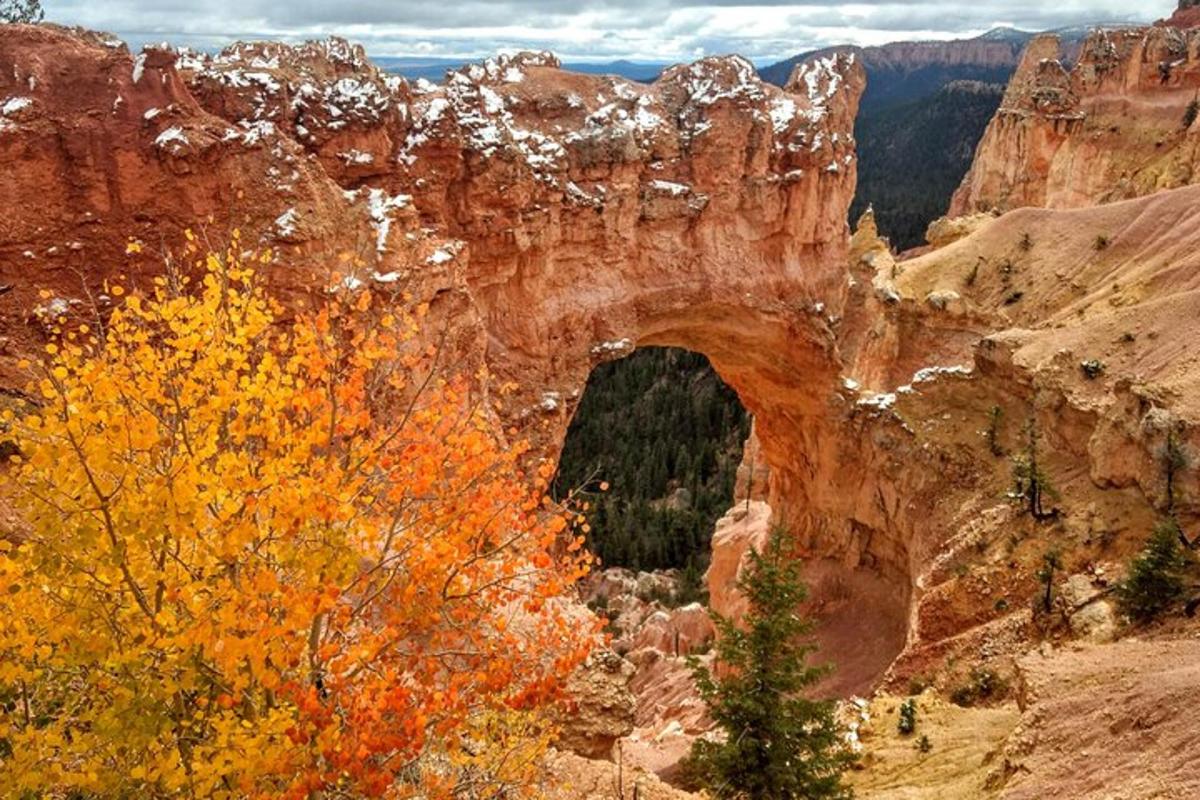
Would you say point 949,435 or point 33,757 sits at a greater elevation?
point 33,757

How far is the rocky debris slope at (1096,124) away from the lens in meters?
73.0

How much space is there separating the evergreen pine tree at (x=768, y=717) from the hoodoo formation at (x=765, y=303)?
1847mm

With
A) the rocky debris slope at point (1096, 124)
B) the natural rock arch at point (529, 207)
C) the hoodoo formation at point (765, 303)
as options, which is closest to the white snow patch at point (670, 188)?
the natural rock arch at point (529, 207)

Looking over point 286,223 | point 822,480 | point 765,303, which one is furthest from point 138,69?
point 822,480

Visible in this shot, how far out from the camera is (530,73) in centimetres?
3241

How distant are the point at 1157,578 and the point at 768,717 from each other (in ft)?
32.1

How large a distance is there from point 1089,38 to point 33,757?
317 ft

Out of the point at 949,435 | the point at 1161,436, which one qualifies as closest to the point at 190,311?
the point at 1161,436

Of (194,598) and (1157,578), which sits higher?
(194,598)

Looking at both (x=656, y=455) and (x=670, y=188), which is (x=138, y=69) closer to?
(x=670, y=188)

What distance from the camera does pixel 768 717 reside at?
633 inches

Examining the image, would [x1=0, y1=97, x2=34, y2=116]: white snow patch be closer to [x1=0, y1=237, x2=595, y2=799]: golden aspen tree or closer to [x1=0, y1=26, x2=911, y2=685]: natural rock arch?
[x1=0, y1=26, x2=911, y2=685]: natural rock arch

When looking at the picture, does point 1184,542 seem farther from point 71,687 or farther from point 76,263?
point 76,263

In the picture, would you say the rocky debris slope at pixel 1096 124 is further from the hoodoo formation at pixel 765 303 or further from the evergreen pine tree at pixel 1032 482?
the evergreen pine tree at pixel 1032 482
